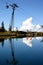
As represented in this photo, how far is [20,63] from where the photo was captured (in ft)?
63.7

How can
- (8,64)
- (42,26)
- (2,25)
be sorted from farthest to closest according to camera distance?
1. (2,25)
2. (42,26)
3. (8,64)

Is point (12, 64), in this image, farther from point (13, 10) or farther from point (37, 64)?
point (13, 10)

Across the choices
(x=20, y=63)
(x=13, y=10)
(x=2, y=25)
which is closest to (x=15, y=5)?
(x=13, y=10)

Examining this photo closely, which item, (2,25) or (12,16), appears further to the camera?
(2,25)

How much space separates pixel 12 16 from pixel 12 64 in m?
104

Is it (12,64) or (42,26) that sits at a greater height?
(42,26)

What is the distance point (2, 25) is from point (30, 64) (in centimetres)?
17460

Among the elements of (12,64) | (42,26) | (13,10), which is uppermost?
(13,10)

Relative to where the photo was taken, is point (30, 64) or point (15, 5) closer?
point (30, 64)

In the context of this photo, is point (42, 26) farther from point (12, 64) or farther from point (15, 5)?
point (12, 64)

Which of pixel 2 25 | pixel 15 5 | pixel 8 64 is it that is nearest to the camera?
pixel 8 64

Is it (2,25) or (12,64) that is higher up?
(2,25)

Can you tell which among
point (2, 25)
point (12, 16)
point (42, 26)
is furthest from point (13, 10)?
point (2, 25)

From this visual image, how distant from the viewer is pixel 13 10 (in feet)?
397
